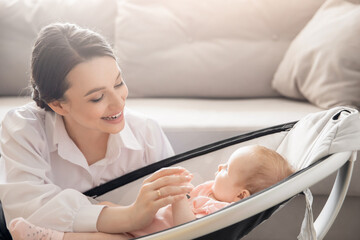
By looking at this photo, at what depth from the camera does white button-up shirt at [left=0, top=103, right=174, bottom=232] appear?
1.06m

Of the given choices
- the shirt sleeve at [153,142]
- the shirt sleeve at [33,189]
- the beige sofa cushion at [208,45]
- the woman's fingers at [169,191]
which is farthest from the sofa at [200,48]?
the woman's fingers at [169,191]

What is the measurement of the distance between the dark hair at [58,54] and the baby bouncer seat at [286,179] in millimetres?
329

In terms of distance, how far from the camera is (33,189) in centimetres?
108

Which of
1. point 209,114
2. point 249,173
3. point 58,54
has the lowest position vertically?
point 209,114

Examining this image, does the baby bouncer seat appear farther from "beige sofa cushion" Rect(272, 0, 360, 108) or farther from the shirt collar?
"beige sofa cushion" Rect(272, 0, 360, 108)

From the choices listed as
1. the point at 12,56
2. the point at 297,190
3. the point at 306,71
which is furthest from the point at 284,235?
the point at 12,56

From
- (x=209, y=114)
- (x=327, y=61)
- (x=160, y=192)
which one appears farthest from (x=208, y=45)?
(x=160, y=192)

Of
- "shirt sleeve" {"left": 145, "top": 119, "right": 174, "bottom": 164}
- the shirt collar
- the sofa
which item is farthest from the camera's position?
the sofa

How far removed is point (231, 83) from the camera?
6.49ft

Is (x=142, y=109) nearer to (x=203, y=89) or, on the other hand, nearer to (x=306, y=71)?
(x=203, y=89)

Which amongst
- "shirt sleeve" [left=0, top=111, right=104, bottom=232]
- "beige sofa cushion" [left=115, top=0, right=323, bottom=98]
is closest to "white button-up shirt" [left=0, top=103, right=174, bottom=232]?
"shirt sleeve" [left=0, top=111, right=104, bottom=232]

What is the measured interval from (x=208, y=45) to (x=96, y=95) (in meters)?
1.03

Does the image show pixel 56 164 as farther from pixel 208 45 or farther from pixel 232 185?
pixel 208 45

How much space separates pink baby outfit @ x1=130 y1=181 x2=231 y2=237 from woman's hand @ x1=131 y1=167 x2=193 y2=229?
2.7 inches
